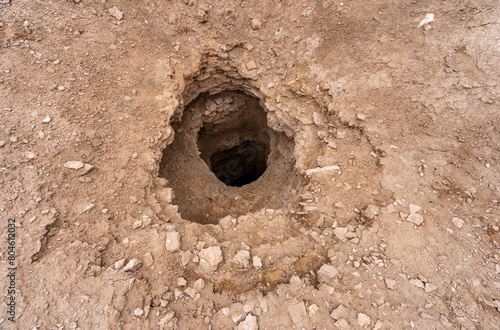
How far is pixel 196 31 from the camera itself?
4277 millimetres

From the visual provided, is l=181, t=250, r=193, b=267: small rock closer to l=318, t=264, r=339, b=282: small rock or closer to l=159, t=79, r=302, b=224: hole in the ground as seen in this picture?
l=318, t=264, r=339, b=282: small rock

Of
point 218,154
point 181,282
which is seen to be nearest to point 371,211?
point 181,282

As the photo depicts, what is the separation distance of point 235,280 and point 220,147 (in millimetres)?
5359

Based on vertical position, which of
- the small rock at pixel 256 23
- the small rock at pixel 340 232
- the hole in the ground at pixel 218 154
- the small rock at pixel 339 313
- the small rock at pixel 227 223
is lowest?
the hole in the ground at pixel 218 154

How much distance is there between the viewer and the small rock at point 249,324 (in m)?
2.24

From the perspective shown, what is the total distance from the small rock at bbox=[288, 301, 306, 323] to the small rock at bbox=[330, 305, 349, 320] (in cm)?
28

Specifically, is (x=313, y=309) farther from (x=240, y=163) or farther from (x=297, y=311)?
(x=240, y=163)

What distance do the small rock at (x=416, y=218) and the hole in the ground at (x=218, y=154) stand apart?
170 centimetres

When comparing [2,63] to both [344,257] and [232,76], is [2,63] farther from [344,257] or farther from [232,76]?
[344,257]

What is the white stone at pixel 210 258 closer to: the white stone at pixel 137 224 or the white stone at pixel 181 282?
the white stone at pixel 181 282

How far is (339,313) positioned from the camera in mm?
2244

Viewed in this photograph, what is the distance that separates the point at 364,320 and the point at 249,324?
1.11m

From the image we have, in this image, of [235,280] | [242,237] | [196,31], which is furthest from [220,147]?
[235,280]

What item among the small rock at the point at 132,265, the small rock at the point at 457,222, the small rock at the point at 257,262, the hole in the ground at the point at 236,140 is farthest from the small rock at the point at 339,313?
the hole in the ground at the point at 236,140
